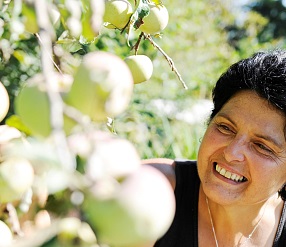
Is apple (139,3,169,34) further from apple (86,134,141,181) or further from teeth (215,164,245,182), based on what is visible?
teeth (215,164,245,182)

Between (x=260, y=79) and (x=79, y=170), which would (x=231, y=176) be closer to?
(x=260, y=79)

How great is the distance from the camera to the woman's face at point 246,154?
1316 millimetres

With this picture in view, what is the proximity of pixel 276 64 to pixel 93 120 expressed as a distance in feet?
3.54

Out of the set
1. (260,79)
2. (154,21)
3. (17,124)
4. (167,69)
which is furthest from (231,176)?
(167,69)

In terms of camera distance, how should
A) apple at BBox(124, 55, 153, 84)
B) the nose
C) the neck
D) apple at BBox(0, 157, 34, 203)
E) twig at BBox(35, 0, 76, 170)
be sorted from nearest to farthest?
twig at BBox(35, 0, 76, 170)
apple at BBox(0, 157, 34, 203)
apple at BBox(124, 55, 153, 84)
the nose
the neck

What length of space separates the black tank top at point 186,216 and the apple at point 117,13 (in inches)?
33.3

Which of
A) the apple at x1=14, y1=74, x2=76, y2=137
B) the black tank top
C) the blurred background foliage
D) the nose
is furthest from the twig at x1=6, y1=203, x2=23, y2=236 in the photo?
the black tank top

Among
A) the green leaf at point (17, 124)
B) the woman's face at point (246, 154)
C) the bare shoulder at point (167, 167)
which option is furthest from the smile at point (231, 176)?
the green leaf at point (17, 124)

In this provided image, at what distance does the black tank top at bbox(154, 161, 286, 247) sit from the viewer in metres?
1.54

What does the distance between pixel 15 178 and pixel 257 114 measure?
3.06 feet

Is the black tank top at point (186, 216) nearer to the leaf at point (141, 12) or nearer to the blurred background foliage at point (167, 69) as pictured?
the blurred background foliage at point (167, 69)

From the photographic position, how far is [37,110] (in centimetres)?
43

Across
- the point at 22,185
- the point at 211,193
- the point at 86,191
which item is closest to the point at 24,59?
the point at 211,193

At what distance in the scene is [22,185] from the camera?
19.5 inches
